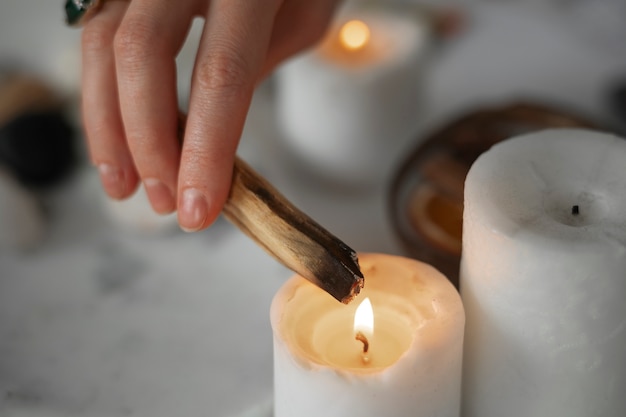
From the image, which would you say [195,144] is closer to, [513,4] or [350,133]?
[350,133]

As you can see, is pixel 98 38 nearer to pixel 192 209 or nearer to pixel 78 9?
pixel 78 9

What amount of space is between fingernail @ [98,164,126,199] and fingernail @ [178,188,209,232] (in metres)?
0.09

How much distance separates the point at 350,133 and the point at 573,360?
0.97 feet

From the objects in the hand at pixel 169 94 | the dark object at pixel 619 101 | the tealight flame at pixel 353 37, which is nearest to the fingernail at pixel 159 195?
the hand at pixel 169 94

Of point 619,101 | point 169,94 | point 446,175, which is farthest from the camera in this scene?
point 619,101

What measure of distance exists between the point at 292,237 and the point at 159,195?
0.12m

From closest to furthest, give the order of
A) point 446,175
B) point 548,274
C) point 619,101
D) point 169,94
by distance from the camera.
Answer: point 548,274 → point 169,94 → point 446,175 → point 619,101

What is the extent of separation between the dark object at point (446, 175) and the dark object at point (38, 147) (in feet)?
0.86

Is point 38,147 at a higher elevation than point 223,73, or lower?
lower

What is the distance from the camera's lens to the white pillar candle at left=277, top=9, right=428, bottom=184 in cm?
61

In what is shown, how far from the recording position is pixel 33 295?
570 millimetres

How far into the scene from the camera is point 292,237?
385mm

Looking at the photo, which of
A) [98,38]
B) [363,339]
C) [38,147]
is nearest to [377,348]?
[363,339]

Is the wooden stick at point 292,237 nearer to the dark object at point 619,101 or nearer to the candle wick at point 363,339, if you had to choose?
the candle wick at point 363,339
